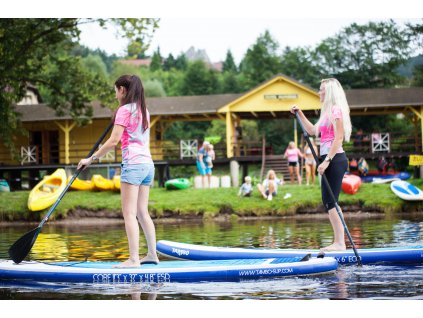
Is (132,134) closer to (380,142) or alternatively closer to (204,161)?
(204,161)

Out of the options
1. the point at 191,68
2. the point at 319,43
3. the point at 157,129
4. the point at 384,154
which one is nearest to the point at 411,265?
the point at 384,154

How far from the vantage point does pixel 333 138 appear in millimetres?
8477

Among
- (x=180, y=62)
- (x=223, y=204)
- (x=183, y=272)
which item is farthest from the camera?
(x=180, y=62)

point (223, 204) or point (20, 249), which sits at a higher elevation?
point (20, 249)

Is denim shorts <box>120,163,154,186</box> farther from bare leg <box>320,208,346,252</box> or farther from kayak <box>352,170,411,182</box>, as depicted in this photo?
kayak <box>352,170,411,182</box>

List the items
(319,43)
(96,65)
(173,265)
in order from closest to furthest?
1. (173,265)
2. (319,43)
3. (96,65)

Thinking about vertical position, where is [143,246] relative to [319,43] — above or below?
below

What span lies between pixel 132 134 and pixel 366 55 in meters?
53.7

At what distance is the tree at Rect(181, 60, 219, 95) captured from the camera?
73.7 metres

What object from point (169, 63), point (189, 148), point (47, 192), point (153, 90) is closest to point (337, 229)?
point (47, 192)

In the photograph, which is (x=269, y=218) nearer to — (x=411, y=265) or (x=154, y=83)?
(x=411, y=265)

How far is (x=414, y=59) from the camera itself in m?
55.2

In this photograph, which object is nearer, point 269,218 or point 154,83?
point 269,218
